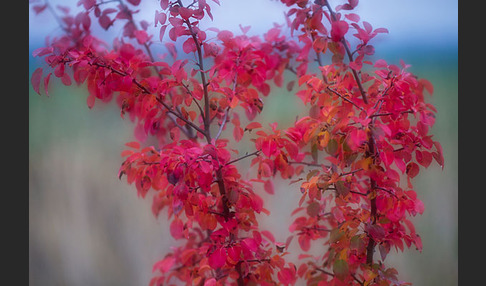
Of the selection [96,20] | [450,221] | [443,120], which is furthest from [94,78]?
[450,221]

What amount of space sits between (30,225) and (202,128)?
761mm

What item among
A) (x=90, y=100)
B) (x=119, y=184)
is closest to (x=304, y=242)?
(x=119, y=184)

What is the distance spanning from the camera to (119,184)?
1781 millimetres

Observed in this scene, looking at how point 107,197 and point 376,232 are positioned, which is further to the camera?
point 107,197

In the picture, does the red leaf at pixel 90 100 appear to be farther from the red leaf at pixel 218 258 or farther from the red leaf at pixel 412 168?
the red leaf at pixel 412 168

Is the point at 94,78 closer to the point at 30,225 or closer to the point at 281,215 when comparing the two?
the point at 30,225

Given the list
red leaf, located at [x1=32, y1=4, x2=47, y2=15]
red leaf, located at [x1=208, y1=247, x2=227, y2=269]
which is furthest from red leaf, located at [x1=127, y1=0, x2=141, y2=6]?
red leaf, located at [x1=208, y1=247, x2=227, y2=269]

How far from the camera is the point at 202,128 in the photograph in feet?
5.16

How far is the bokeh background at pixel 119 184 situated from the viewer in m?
1.68

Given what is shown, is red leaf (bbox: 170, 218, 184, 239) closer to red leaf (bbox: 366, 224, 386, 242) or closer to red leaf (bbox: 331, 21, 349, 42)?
red leaf (bbox: 366, 224, 386, 242)

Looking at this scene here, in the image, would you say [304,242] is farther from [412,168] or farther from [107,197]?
[107,197]

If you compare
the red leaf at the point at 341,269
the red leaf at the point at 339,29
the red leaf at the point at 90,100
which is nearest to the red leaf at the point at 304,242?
the red leaf at the point at 341,269

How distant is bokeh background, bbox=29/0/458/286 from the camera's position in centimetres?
168

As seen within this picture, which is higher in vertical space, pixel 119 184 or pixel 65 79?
pixel 65 79
